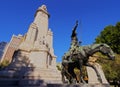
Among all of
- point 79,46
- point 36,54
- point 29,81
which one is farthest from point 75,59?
point 36,54

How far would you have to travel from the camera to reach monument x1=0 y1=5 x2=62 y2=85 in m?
19.1

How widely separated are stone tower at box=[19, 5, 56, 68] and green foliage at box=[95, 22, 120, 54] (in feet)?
42.5

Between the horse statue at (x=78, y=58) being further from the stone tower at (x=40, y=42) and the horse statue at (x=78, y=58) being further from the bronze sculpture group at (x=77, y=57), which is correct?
the stone tower at (x=40, y=42)

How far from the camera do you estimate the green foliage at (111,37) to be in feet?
115

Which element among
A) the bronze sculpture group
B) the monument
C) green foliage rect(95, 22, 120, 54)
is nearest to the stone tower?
the monument

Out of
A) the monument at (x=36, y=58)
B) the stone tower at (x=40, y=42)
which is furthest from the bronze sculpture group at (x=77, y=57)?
the stone tower at (x=40, y=42)

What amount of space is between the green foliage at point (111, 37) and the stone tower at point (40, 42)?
42.5 ft

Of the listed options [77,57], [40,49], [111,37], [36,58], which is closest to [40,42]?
[40,49]

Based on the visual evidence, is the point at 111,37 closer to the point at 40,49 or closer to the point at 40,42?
the point at 40,42

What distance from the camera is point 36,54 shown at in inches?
926

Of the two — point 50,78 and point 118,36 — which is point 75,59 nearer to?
point 50,78

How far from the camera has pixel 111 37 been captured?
3625 cm

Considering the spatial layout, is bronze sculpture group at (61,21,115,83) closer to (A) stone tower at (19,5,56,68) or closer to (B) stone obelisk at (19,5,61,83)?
(B) stone obelisk at (19,5,61,83)

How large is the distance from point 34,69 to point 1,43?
55572 mm
